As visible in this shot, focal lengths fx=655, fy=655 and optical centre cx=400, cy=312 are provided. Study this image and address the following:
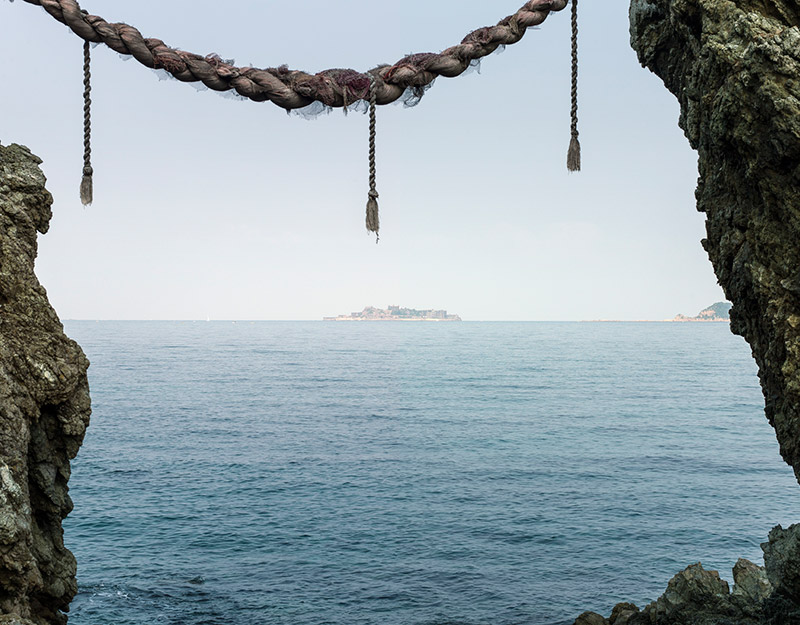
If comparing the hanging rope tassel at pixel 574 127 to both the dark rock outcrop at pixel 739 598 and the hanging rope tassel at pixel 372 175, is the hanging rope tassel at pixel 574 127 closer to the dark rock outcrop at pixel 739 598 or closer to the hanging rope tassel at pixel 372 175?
the hanging rope tassel at pixel 372 175

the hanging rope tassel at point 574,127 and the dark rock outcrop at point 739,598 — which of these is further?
the hanging rope tassel at point 574,127

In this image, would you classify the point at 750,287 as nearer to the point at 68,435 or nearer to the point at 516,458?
the point at 68,435

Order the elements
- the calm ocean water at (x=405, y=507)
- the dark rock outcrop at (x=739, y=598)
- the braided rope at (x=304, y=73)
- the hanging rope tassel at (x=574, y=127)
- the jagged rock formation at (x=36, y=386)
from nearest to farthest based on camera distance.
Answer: the dark rock outcrop at (x=739, y=598) < the jagged rock formation at (x=36, y=386) < the braided rope at (x=304, y=73) < the hanging rope tassel at (x=574, y=127) < the calm ocean water at (x=405, y=507)

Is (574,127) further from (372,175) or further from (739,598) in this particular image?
(739,598)

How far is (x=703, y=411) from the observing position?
54.1 meters

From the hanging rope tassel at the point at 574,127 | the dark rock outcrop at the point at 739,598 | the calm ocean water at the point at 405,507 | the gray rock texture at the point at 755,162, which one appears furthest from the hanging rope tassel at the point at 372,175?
the calm ocean water at the point at 405,507

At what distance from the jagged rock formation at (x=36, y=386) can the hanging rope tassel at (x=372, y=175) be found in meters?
4.89

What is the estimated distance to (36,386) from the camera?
910cm

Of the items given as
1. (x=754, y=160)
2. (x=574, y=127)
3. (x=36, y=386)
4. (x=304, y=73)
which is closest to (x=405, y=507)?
(x=36, y=386)

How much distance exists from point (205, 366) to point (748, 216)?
91.5m

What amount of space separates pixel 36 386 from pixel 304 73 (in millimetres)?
5697

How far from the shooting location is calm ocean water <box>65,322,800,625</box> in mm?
18672

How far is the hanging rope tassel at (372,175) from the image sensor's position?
900 cm

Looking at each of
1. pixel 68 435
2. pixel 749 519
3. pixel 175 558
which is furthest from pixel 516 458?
pixel 68 435
